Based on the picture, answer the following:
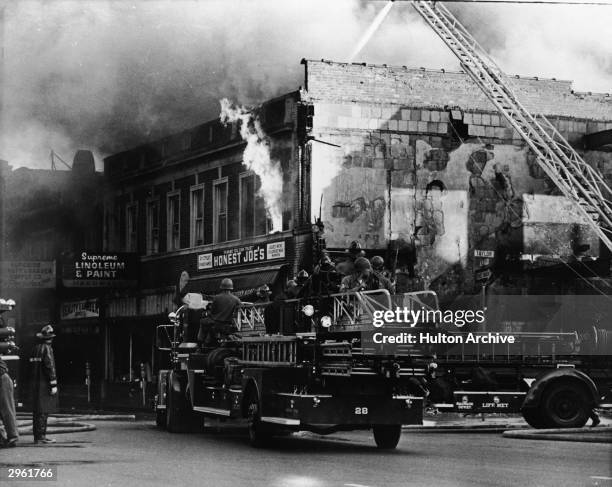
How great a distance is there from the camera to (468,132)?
35.1 metres

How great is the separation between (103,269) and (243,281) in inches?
303

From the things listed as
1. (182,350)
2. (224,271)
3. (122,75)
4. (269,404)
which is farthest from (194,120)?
(269,404)

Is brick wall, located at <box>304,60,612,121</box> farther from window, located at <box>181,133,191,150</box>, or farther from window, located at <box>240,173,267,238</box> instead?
window, located at <box>181,133,191,150</box>

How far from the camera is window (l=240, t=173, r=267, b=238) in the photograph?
1359 inches

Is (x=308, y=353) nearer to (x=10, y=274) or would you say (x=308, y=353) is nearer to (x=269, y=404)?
(x=269, y=404)

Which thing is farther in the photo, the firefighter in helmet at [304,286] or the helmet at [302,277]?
the helmet at [302,277]

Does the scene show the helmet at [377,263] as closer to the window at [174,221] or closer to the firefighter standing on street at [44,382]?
the firefighter standing on street at [44,382]

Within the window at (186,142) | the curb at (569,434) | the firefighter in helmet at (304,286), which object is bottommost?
the curb at (569,434)

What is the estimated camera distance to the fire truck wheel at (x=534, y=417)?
20.8 metres

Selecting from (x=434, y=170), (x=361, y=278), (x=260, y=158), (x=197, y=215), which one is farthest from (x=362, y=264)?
(x=197, y=215)

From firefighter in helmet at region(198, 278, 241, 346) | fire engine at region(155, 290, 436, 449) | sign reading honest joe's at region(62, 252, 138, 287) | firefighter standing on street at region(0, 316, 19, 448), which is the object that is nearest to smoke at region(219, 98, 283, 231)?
sign reading honest joe's at region(62, 252, 138, 287)

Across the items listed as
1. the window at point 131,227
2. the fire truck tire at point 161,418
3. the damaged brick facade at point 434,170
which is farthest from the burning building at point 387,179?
the fire truck tire at point 161,418

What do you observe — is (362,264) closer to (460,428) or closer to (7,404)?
(7,404)

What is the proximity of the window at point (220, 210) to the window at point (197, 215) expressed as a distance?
0.80m
